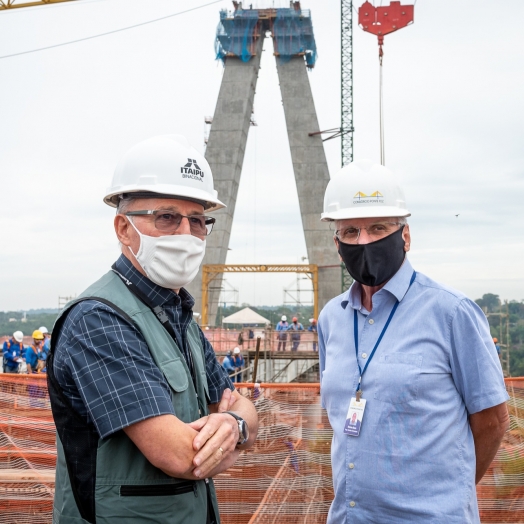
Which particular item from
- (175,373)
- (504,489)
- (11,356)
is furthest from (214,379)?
(11,356)

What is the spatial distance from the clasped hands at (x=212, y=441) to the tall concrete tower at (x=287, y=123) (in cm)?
3238

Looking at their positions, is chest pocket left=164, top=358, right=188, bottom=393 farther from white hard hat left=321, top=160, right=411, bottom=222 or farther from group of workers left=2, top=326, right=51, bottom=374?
group of workers left=2, top=326, right=51, bottom=374

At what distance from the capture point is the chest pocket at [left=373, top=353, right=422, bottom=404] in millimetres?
2291

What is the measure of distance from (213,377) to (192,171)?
83 cm

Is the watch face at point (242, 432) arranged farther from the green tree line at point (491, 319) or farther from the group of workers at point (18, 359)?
the green tree line at point (491, 319)

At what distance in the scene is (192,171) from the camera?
218 cm

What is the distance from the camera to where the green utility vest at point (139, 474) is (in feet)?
5.87

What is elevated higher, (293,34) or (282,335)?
(293,34)

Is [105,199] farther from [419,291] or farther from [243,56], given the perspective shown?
[243,56]

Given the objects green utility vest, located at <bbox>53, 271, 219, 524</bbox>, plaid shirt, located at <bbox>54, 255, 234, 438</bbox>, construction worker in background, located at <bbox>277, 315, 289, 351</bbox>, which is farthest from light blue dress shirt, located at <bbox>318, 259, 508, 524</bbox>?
construction worker in background, located at <bbox>277, 315, 289, 351</bbox>

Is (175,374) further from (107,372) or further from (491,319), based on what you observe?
(491,319)

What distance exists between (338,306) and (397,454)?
2.49ft

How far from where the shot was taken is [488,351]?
2.30 metres

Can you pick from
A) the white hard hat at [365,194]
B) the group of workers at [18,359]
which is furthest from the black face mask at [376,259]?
the group of workers at [18,359]
